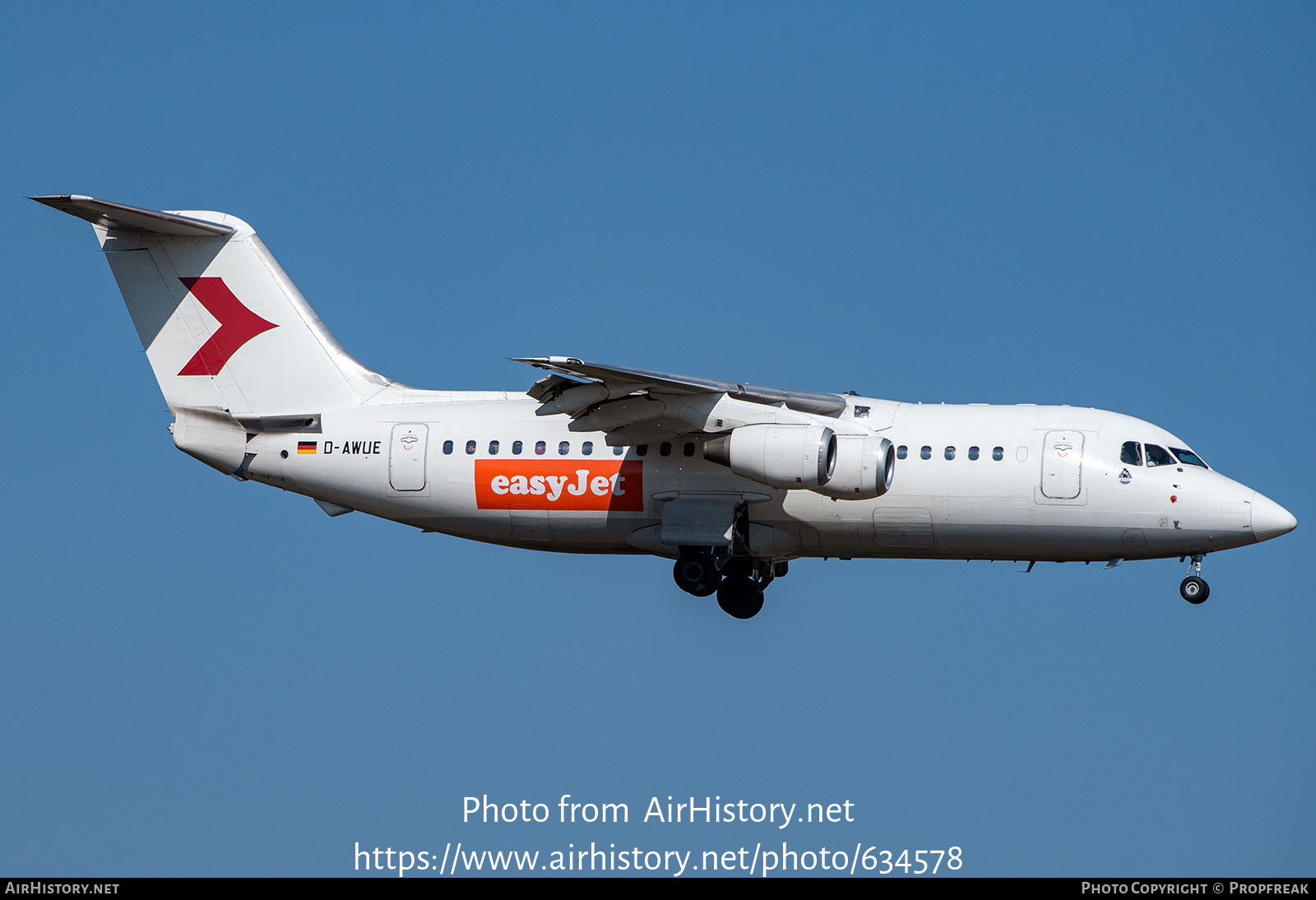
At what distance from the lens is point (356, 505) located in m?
22.7

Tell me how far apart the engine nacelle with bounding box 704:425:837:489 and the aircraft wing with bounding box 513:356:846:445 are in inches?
16.9

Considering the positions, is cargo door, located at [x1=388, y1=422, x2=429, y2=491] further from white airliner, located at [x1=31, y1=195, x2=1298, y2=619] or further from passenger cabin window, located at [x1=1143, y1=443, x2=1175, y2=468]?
passenger cabin window, located at [x1=1143, y1=443, x2=1175, y2=468]

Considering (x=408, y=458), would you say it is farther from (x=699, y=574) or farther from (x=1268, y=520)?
(x=1268, y=520)

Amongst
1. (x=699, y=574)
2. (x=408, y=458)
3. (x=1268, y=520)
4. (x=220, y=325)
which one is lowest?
(x=699, y=574)

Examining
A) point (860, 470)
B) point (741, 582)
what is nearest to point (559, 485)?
point (741, 582)

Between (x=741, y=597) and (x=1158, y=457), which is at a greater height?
(x=1158, y=457)

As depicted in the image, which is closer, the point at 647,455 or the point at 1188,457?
the point at 1188,457

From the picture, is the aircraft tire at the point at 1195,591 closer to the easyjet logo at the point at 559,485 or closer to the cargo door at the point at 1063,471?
the cargo door at the point at 1063,471

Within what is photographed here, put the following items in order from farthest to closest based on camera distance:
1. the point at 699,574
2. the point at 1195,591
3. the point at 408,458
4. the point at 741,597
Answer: the point at 741,597 < the point at 408,458 < the point at 699,574 < the point at 1195,591

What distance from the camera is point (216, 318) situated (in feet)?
77.0

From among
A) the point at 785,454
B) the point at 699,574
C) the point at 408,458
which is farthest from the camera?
the point at 408,458

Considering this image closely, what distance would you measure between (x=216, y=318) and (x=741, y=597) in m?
8.06

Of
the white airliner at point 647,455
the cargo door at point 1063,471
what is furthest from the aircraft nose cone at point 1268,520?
the cargo door at point 1063,471

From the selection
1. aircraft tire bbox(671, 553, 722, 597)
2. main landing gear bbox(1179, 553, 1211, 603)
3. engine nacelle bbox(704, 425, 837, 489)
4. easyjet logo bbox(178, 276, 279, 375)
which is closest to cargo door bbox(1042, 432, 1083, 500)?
main landing gear bbox(1179, 553, 1211, 603)
